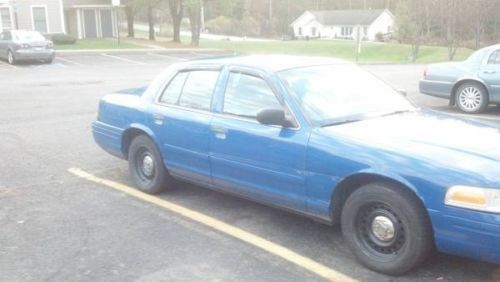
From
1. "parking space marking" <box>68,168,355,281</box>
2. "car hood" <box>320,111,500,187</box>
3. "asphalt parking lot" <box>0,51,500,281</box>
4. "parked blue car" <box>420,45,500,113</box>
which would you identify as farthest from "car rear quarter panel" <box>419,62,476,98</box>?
"parking space marking" <box>68,168,355,281</box>

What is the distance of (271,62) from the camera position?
5188mm

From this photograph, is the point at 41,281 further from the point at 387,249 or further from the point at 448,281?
the point at 448,281

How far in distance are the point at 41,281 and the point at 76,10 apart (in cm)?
4074

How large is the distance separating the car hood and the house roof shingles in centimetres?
9392

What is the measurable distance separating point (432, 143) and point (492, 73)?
25.7 feet

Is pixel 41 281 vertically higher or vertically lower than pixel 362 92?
lower

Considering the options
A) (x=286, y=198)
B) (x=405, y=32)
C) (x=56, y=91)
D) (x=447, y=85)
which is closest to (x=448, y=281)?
(x=286, y=198)

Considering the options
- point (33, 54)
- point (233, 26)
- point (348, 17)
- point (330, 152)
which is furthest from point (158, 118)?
point (348, 17)

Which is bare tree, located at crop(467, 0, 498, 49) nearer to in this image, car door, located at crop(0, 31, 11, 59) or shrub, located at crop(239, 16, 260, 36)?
car door, located at crop(0, 31, 11, 59)

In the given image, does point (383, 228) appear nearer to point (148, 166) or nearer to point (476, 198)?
point (476, 198)

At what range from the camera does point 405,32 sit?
6244 centimetres

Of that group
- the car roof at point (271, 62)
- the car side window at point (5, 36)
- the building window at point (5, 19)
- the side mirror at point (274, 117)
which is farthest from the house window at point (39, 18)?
the side mirror at point (274, 117)

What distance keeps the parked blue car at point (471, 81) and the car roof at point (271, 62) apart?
6567 millimetres

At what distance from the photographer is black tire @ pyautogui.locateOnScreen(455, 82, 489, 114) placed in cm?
1122
